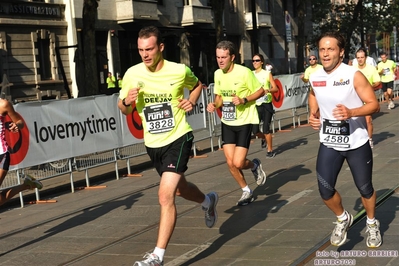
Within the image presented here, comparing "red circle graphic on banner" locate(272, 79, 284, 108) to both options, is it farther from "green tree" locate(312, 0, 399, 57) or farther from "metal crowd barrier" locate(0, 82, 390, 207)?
"green tree" locate(312, 0, 399, 57)

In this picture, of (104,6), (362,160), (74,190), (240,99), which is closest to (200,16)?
(104,6)

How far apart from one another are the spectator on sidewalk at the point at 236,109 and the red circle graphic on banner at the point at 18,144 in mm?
3096

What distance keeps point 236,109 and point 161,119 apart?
9.97 feet

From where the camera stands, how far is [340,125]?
606cm

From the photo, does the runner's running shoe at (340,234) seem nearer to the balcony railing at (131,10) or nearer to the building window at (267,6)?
the balcony railing at (131,10)

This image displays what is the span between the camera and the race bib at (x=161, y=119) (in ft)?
20.3

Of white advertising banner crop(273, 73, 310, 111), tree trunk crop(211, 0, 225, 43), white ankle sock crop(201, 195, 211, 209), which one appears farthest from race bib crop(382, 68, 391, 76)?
white ankle sock crop(201, 195, 211, 209)

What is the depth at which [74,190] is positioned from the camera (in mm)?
11820

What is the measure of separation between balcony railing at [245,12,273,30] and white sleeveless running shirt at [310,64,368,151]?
42.8 meters

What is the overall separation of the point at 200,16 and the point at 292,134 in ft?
78.8

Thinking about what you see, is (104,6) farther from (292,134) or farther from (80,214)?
(80,214)

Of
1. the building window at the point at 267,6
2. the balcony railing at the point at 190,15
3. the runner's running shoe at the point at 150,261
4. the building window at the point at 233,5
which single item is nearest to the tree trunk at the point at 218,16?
the balcony railing at the point at 190,15

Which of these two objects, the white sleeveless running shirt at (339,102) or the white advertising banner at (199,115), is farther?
the white advertising banner at (199,115)

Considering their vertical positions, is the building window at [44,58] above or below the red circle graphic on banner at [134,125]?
above
